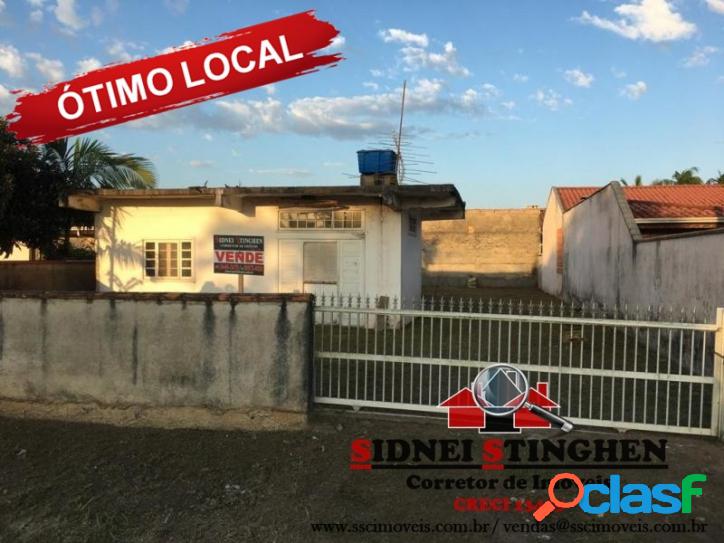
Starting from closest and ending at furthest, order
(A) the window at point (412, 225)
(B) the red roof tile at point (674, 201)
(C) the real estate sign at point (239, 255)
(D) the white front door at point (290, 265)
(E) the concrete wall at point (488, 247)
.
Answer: (C) the real estate sign at point (239, 255) < (D) the white front door at point (290, 265) < (A) the window at point (412, 225) < (B) the red roof tile at point (674, 201) < (E) the concrete wall at point (488, 247)

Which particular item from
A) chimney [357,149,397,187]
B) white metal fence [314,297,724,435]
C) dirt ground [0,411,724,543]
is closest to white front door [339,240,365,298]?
chimney [357,149,397,187]

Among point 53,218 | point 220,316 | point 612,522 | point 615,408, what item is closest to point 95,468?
point 220,316

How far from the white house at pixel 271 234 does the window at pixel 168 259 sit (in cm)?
2

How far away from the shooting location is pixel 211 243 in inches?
452

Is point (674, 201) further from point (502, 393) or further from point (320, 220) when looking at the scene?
point (502, 393)

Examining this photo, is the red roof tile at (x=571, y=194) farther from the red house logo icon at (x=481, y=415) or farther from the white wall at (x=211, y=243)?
the red house logo icon at (x=481, y=415)

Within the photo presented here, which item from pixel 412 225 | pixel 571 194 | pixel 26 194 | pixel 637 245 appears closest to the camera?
pixel 637 245

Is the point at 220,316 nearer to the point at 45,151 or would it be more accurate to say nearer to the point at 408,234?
the point at 408,234

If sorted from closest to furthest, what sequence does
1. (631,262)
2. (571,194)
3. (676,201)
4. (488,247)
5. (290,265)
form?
(631,262) → (290,265) → (676,201) → (571,194) → (488,247)

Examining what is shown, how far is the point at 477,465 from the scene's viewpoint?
4.09m

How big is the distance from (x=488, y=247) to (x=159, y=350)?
2187 centimetres

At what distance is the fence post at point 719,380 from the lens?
4.45 meters

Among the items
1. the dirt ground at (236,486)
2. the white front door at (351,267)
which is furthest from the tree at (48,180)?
the dirt ground at (236,486)

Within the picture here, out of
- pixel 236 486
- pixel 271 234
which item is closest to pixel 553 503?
pixel 236 486
